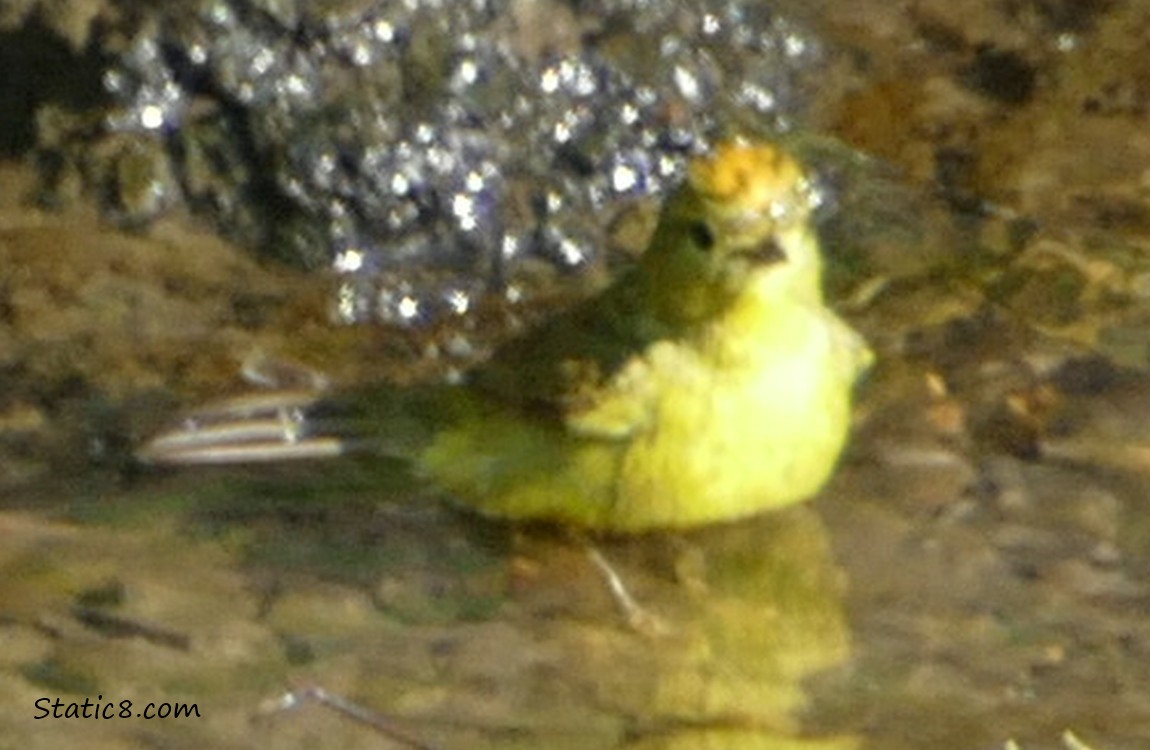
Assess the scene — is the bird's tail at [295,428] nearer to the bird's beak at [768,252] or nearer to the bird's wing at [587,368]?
the bird's wing at [587,368]

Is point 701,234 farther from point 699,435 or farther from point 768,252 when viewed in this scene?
point 699,435

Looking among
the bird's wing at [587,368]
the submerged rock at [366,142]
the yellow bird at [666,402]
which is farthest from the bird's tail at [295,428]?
the submerged rock at [366,142]

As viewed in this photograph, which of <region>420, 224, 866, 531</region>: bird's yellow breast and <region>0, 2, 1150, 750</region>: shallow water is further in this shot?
<region>420, 224, 866, 531</region>: bird's yellow breast

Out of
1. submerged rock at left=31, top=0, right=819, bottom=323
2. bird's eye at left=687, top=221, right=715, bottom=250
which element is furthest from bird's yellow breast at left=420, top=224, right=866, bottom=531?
submerged rock at left=31, top=0, right=819, bottom=323

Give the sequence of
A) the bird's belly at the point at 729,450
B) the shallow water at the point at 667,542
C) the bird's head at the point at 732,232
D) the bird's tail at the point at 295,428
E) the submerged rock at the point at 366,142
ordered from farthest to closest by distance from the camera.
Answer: the submerged rock at the point at 366,142 < the bird's tail at the point at 295,428 < the bird's head at the point at 732,232 < the bird's belly at the point at 729,450 < the shallow water at the point at 667,542

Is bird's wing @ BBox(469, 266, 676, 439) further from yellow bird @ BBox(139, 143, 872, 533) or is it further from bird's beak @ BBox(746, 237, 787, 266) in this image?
bird's beak @ BBox(746, 237, 787, 266)

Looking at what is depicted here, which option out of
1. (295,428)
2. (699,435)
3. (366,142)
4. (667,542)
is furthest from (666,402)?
(366,142)
